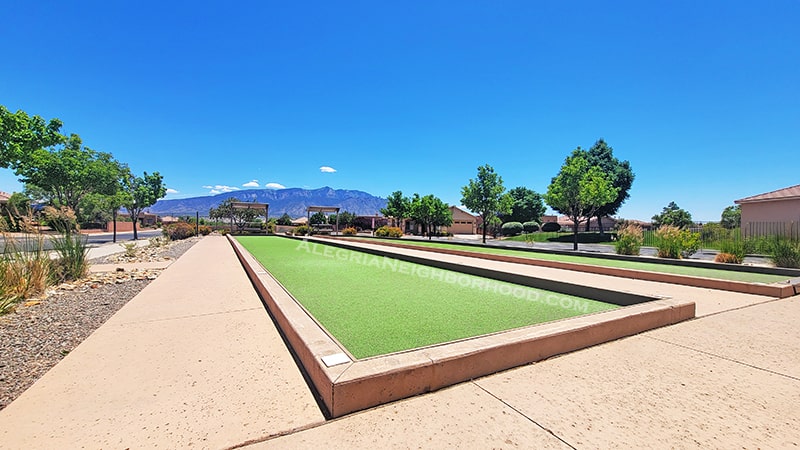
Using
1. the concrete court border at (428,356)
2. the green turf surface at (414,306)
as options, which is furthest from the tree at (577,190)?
the concrete court border at (428,356)

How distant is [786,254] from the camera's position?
8648 millimetres

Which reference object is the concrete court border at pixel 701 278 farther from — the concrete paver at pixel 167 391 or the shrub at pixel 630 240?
the concrete paver at pixel 167 391

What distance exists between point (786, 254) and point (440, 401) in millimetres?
11544

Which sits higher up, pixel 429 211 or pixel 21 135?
pixel 21 135

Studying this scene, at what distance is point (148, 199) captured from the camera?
3294 cm

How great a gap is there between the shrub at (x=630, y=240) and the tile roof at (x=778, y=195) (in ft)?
41.1

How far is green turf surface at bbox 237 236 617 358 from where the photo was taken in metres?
3.38

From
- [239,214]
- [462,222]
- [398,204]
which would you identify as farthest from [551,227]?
[239,214]

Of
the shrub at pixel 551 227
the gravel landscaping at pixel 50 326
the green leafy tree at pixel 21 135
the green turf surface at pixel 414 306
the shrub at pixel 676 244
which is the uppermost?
the green leafy tree at pixel 21 135

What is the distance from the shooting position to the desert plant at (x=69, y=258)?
6.82 metres

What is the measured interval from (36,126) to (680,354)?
24492mm

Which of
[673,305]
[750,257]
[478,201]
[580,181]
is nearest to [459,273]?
[673,305]

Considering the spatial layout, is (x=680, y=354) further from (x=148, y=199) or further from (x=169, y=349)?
(x=148, y=199)

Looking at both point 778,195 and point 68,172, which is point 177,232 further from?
point 778,195
